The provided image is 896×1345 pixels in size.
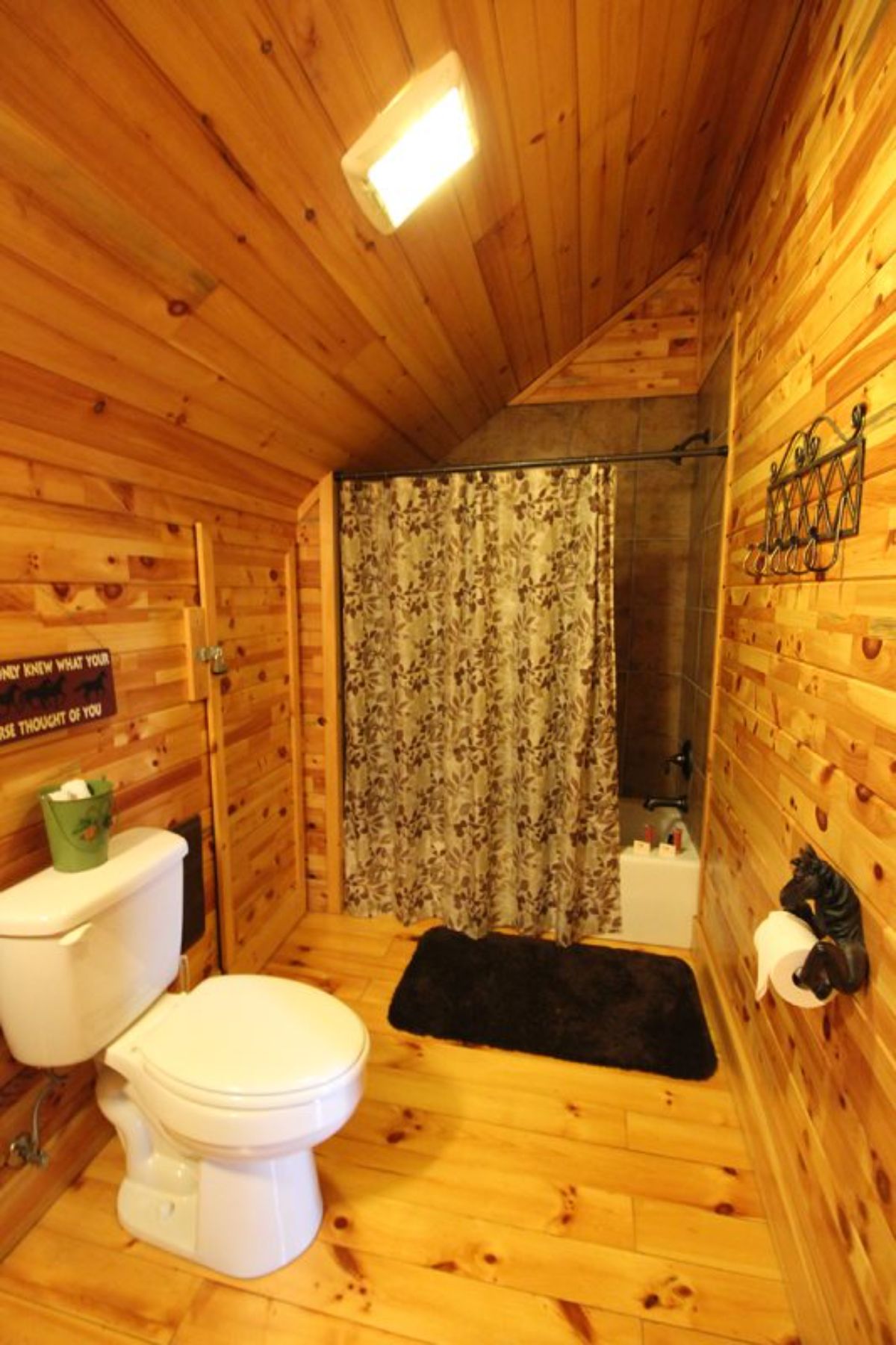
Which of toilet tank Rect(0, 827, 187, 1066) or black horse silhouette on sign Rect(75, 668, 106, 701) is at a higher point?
black horse silhouette on sign Rect(75, 668, 106, 701)

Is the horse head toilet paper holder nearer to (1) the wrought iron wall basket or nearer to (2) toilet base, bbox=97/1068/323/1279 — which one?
(1) the wrought iron wall basket

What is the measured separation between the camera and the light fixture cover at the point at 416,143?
3.16 feet

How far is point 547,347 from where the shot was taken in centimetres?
243

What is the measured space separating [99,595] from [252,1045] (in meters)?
1.08

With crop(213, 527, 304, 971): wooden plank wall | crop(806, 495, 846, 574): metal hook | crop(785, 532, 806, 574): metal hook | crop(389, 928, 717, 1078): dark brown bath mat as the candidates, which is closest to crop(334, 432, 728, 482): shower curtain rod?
crop(213, 527, 304, 971): wooden plank wall

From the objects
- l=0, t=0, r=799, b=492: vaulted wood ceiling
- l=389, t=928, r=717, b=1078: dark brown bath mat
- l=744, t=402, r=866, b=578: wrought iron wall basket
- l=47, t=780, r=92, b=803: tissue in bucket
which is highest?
l=0, t=0, r=799, b=492: vaulted wood ceiling

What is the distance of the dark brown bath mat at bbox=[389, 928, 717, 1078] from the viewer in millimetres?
1721

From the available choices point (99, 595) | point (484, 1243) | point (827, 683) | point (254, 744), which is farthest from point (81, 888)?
point (827, 683)

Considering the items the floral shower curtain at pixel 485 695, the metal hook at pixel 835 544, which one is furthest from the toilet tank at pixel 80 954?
the metal hook at pixel 835 544

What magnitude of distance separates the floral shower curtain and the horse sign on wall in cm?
98

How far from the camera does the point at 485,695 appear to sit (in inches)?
82.3

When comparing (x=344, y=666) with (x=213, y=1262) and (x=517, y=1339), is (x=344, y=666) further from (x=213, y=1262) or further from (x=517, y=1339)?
(x=517, y=1339)

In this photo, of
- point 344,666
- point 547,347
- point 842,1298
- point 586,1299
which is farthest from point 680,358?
point 586,1299

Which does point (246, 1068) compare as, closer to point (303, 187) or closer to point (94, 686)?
point (94, 686)
